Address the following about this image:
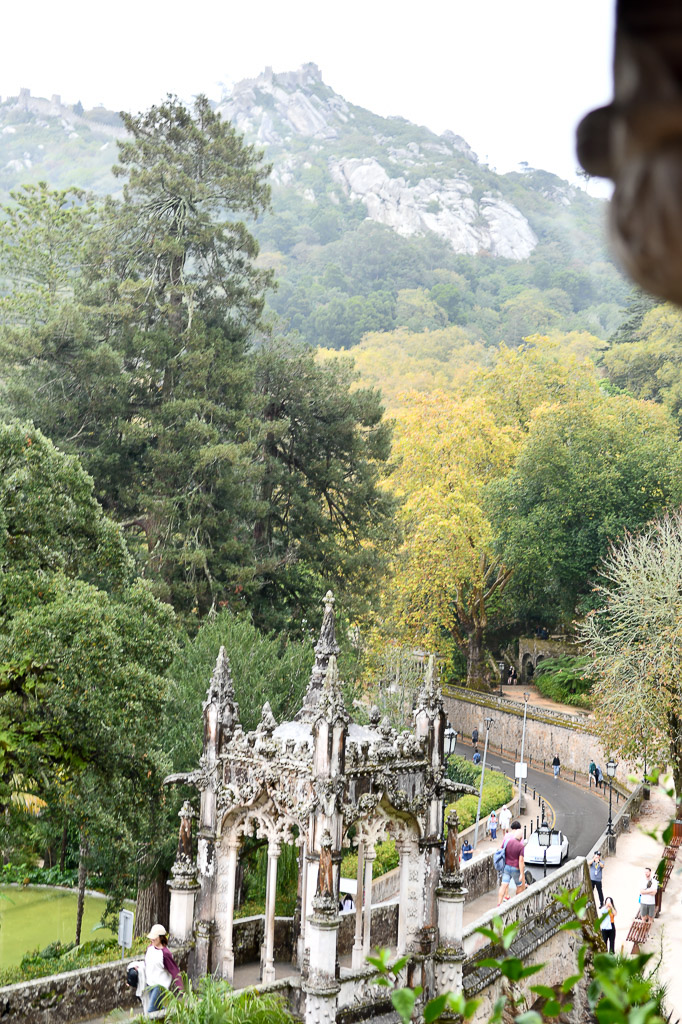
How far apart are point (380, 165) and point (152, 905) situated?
133589 millimetres

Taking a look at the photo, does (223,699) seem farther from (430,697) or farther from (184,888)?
(430,697)

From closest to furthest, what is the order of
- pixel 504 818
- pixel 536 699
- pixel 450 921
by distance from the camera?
1. pixel 450 921
2. pixel 504 818
3. pixel 536 699

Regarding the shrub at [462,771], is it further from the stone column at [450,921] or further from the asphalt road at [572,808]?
the stone column at [450,921]

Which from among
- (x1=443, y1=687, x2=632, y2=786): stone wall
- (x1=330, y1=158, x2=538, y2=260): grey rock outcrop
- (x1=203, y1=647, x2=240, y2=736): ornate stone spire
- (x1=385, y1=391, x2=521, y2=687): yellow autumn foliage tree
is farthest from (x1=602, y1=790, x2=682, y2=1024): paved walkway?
(x1=330, y1=158, x2=538, y2=260): grey rock outcrop

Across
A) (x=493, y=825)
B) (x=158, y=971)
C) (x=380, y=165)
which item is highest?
(x=380, y=165)

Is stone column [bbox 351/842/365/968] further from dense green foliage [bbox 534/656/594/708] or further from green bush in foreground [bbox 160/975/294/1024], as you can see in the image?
dense green foliage [bbox 534/656/594/708]

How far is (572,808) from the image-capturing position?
33.9 m

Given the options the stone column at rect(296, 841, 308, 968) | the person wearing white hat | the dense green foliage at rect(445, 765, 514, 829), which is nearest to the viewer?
the person wearing white hat

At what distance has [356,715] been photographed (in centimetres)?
2569

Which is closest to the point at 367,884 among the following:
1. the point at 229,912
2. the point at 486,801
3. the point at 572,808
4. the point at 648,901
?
the point at 229,912

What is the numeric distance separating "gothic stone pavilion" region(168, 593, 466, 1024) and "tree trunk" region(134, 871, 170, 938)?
6812 millimetres

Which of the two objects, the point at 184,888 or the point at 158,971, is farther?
the point at 184,888

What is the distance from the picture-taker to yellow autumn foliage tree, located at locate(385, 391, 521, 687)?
46375 mm

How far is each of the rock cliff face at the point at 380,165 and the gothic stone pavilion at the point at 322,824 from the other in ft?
365
